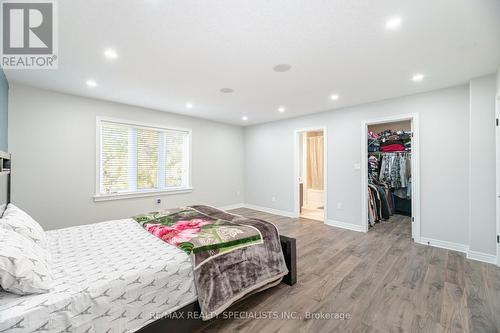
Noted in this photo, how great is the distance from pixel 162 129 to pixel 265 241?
12.4 ft

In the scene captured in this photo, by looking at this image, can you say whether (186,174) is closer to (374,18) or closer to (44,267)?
(44,267)

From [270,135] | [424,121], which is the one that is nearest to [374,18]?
[424,121]

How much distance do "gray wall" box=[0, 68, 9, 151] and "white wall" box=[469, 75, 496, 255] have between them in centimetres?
627

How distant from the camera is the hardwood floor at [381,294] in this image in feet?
5.87

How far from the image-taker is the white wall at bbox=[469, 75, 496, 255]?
9.49 feet

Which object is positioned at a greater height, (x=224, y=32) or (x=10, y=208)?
(x=224, y=32)

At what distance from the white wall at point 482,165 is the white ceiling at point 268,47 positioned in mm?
349

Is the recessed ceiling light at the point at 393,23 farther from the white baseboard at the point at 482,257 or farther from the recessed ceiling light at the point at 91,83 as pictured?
the recessed ceiling light at the point at 91,83

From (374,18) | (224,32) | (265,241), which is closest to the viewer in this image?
(374,18)

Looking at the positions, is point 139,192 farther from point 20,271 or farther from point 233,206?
point 20,271

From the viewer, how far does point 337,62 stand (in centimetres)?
255

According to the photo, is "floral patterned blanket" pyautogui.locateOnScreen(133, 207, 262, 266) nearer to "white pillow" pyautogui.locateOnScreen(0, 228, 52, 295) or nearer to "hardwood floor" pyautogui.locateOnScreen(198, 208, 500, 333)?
"hardwood floor" pyautogui.locateOnScreen(198, 208, 500, 333)

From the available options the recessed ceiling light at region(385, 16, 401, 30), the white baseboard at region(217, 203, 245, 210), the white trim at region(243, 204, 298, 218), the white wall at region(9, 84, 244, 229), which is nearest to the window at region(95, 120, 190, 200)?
the white wall at region(9, 84, 244, 229)

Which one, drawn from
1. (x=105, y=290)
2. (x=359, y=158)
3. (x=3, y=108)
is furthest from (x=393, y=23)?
(x=3, y=108)
